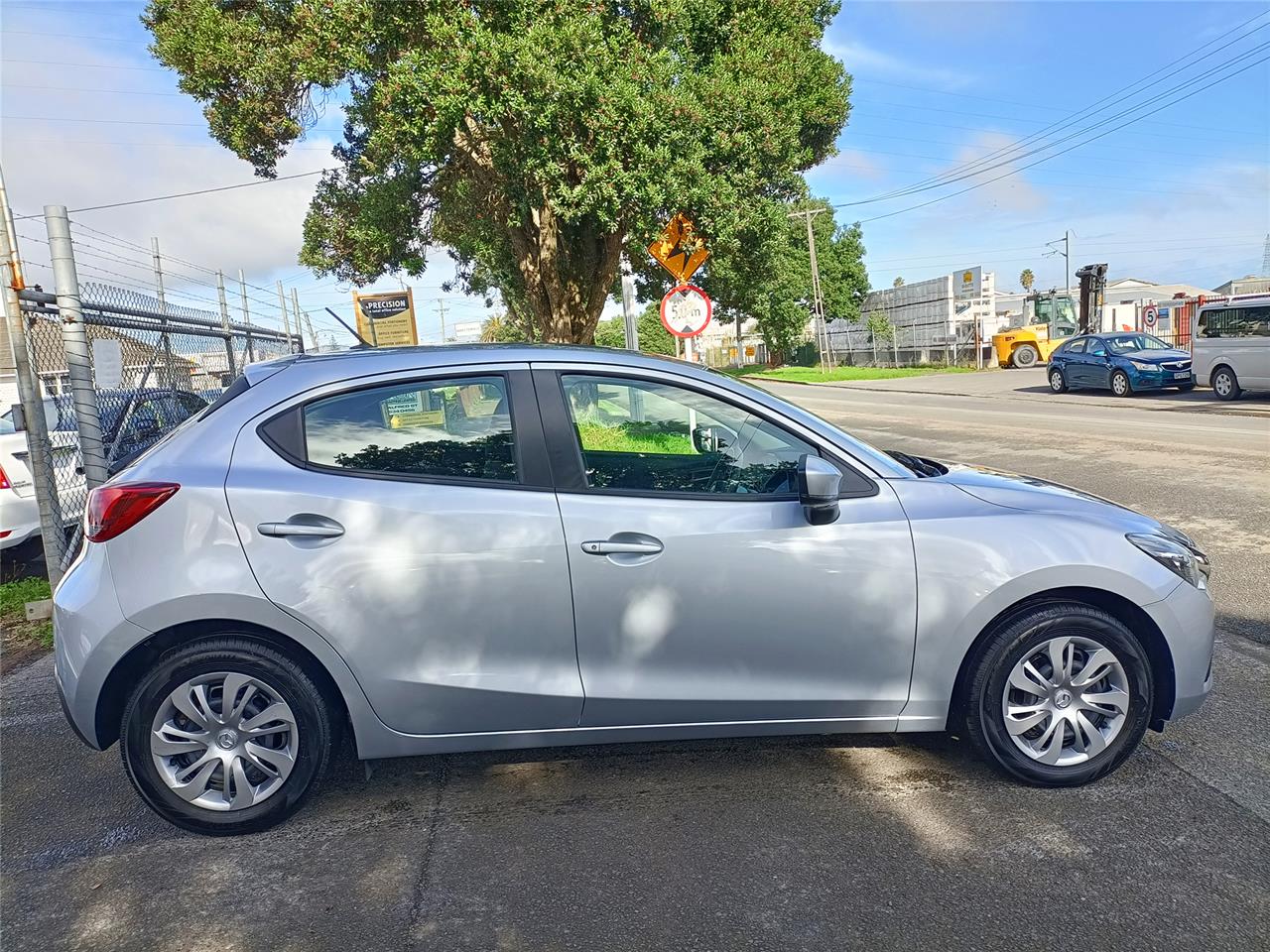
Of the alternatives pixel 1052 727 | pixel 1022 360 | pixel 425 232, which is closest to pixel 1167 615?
pixel 1052 727

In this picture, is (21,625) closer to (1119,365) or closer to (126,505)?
(126,505)

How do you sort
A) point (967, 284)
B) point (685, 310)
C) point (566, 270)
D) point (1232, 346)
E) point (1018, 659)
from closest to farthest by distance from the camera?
point (1018, 659)
point (685, 310)
point (566, 270)
point (1232, 346)
point (967, 284)

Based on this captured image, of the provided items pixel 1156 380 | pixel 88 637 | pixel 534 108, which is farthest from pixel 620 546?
pixel 1156 380

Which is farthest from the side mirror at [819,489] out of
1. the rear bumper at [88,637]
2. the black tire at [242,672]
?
the rear bumper at [88,637]

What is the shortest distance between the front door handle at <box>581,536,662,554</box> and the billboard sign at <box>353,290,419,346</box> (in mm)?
19604

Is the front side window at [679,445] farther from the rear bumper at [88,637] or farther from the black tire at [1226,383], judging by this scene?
the black tire at [1226,383]

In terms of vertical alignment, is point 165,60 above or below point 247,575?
above

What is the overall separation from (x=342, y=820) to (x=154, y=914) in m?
0.66

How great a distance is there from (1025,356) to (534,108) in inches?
1179

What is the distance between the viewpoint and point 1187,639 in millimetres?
3125

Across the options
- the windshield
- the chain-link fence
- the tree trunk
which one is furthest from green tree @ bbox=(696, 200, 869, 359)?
the chain-link fence

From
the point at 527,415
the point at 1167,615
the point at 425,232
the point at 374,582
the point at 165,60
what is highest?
the point at 165,60

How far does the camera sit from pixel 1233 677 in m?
4.12

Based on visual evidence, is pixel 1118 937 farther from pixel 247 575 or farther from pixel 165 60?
pixel 165 60
